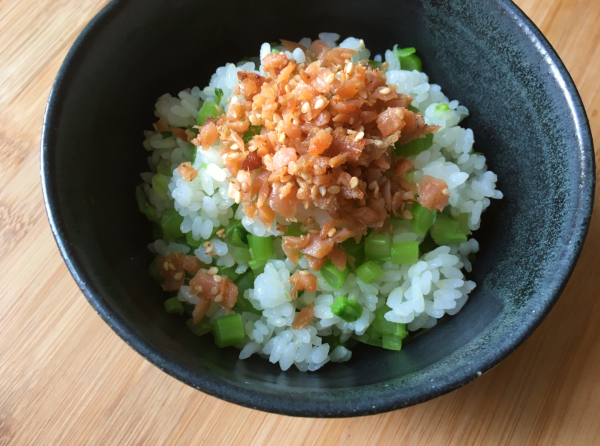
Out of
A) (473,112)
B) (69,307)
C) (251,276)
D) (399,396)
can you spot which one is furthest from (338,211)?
(69,307)

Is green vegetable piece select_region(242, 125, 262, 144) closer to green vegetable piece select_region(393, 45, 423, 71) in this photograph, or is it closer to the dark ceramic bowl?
the dark ceramic bowl

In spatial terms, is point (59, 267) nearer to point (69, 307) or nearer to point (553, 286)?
point (69, 307)

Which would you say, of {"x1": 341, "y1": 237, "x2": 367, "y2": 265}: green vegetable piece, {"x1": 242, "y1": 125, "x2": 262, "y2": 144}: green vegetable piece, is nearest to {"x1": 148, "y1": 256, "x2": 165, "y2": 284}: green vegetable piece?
{"x1": 242, "y1": 125, "x2": 262, "y2": 144}: green vegetable piece

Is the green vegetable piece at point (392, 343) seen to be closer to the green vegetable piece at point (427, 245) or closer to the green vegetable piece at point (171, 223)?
the green vegetable piece at point (427, 245)

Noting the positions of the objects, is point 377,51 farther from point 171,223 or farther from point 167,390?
point 167,390

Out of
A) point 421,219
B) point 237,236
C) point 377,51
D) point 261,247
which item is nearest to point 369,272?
point 421,219

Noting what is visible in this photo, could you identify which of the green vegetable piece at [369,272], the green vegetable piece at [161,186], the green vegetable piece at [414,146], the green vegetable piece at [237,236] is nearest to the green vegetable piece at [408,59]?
the green vegetable piece at [414,146]
